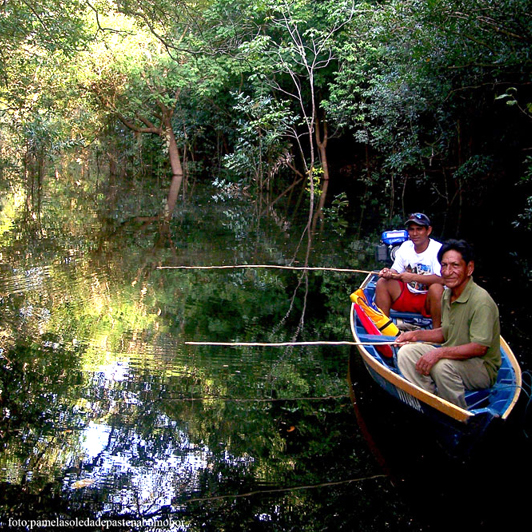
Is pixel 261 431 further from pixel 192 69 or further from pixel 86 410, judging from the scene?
pixel 192 69

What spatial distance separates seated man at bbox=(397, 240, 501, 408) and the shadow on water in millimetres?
316

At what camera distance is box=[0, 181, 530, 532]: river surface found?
11.0 feet

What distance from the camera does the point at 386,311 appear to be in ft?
19.0

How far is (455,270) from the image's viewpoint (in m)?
3.84

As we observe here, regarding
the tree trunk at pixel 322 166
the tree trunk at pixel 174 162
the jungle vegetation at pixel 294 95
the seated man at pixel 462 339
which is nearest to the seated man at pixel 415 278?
the seated man at pixel 462 339

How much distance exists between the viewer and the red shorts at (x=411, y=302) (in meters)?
5.76

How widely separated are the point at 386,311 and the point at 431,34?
21.7 ft

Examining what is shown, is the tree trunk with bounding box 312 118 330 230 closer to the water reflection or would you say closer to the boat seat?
the water reflection

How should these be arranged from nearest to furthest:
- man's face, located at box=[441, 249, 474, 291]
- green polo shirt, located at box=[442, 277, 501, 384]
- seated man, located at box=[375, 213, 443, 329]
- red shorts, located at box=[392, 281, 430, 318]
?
1. green polo shirt, located at box=[442, 277, 501, 384]
2. man's face, located at box=[441, 249, 474, 291]
3. seated man, located at box=[375, 213, 443, 329]
4. red shorts, located at box=[392, 281, 430, 318]

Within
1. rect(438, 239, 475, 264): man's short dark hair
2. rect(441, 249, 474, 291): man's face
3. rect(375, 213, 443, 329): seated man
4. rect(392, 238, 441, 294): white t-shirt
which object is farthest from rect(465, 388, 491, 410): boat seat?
rect(392, 238, 441, 294): white t-shirt

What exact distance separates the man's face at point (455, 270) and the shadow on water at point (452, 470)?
88cm

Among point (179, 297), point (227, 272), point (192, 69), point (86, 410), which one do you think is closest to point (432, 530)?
point (86, 410)

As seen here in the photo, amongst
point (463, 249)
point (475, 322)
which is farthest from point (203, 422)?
point (463, 249)

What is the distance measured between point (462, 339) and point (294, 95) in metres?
15.4
